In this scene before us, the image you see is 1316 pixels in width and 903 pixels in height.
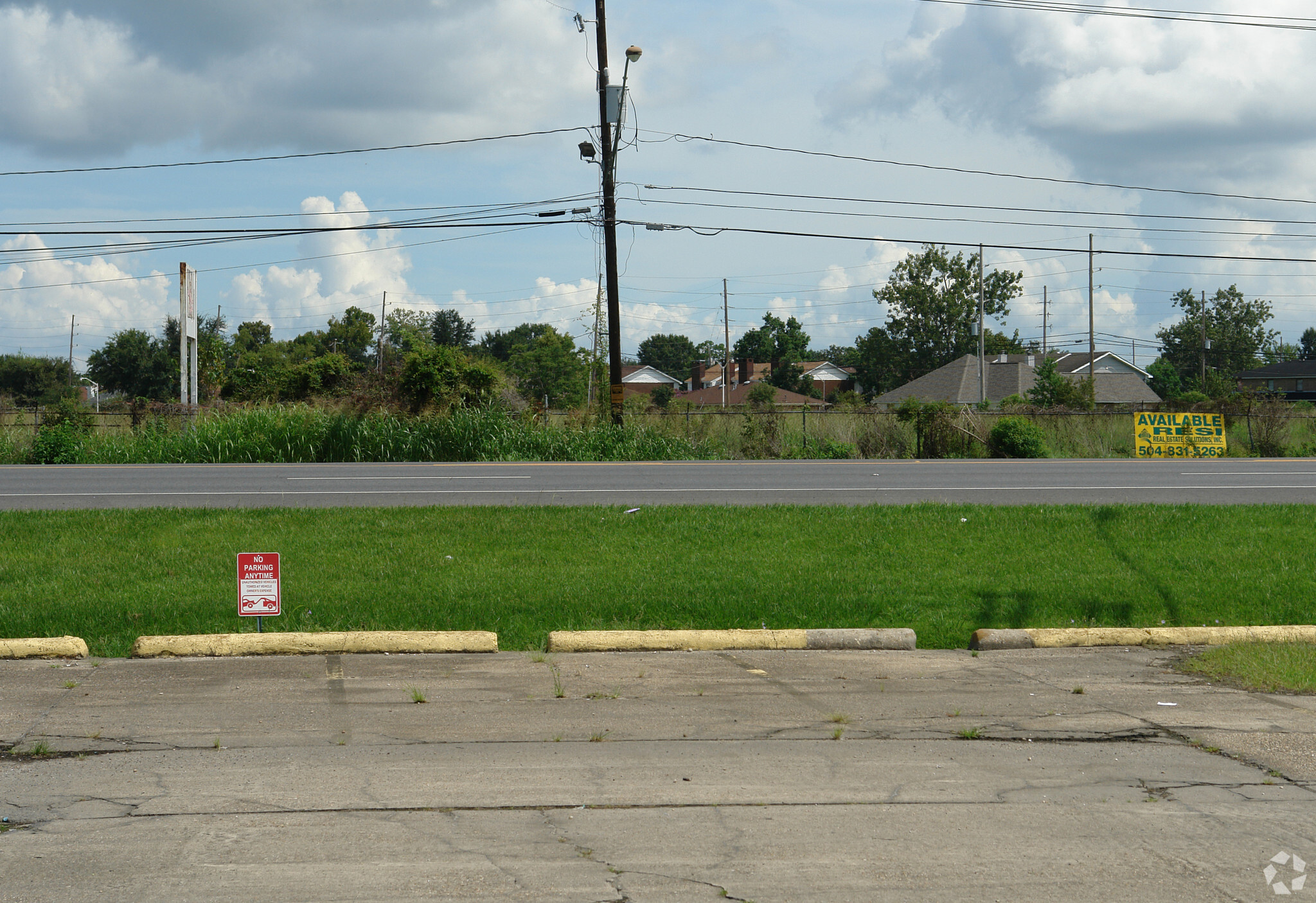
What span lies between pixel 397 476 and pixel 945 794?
1652cm

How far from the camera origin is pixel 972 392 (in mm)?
66250

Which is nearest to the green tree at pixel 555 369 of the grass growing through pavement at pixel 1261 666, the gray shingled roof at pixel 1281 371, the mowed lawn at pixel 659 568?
the mowed lawn at pixel 659 568

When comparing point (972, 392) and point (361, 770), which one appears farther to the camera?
point (972, 392)

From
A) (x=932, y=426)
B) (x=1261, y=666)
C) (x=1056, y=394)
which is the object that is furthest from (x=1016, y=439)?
(x=1261, y=666)

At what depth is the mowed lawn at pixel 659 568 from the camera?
923 centimetres

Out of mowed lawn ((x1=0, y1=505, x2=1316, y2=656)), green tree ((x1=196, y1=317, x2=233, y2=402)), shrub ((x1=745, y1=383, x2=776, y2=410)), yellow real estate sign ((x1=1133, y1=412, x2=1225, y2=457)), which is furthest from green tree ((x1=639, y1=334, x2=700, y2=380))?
mowed lawn ((x1=0, y1=505, x2=1316, y2=656))

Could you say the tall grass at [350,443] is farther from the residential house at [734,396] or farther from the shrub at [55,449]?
the residential house at [734,396]

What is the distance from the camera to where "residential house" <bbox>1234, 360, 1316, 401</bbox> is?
335 ft

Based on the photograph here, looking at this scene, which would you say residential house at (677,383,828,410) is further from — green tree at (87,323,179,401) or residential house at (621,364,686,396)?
green tree at (87,323,179,401)

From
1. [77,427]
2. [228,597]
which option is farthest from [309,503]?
[77,427]

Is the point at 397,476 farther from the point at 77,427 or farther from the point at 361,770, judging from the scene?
the point at 361,770

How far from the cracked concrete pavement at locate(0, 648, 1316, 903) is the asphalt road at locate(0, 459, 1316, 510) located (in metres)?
8.41

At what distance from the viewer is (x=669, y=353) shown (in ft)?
512

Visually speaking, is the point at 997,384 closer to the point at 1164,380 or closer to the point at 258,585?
the point at 1164,380
